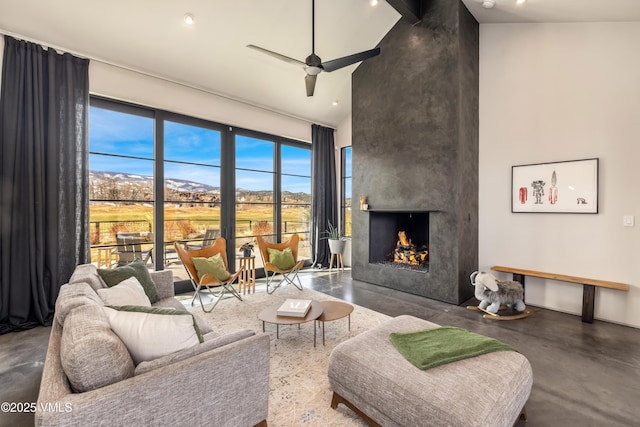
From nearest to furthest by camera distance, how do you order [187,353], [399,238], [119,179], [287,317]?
[187,353] → [287,317] → [119,179] → [399,238]

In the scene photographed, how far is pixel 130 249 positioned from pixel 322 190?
3684 mm

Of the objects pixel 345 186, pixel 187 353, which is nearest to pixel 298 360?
pixel 187 353

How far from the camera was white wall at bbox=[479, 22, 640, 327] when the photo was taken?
10.3ft

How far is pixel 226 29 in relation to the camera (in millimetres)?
3723

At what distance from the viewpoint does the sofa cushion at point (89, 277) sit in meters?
2.26

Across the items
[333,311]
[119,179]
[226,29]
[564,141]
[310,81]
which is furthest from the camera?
[119,179]

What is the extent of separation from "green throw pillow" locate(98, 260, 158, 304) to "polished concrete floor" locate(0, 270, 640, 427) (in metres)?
0.86

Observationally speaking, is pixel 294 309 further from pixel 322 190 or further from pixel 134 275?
pixel 322 190

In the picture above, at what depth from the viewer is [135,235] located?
13.7 feet

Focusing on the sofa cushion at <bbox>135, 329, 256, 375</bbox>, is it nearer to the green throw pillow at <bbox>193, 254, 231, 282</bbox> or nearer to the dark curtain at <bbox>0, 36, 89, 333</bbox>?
the green throw pillow at <bbox>193, 254, 231, 282</bbox>

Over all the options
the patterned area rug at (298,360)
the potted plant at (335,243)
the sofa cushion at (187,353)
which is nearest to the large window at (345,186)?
the potted plant at (335,243)

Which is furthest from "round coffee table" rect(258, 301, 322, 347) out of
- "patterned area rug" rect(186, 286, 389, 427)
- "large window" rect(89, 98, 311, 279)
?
"large window" rect(89, 98, 311, 279)

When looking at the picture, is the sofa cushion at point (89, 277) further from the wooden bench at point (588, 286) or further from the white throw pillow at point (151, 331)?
the wooden bench at point (588, 286)

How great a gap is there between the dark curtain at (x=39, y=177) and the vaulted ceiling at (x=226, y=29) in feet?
1.18
